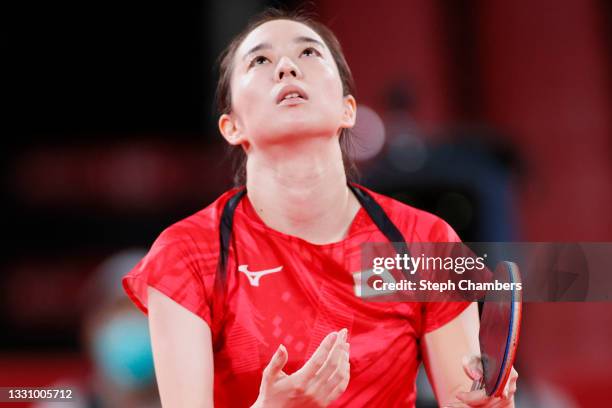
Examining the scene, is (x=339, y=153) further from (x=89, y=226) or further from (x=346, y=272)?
(x=89, y=226)

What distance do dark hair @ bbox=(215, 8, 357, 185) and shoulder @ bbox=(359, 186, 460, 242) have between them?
0.15 metres

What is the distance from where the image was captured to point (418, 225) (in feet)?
4.52

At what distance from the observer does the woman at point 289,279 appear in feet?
3.94

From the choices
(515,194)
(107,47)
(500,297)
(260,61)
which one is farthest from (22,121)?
(500,297)

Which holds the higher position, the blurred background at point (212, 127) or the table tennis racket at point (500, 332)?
the blurred background at point (212, 127)

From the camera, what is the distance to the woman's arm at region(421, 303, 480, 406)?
4.24 feet

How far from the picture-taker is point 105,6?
3898 millimetres

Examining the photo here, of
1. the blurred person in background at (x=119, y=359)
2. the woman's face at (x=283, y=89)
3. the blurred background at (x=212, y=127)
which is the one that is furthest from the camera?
the blurred background at (x=212, y=127)

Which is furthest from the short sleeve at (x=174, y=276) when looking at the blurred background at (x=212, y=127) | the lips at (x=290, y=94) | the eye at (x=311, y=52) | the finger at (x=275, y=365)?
the blurred background at (x=212, y=127)

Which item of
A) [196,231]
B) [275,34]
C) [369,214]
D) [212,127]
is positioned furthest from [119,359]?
[212,127]

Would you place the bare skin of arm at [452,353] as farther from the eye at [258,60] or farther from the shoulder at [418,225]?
the eye at [258,60]

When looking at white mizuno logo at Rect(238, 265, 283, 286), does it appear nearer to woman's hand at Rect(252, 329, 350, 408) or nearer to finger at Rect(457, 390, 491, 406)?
woman's hand at Rect(252, 329, 350, 408)

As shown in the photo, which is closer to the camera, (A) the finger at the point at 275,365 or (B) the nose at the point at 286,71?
(A) the finger at the point at 275,365

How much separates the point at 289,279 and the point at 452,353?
0.89ft
